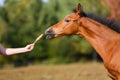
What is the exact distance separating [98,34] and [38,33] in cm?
3353

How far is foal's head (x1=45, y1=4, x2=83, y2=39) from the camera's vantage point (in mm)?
8914

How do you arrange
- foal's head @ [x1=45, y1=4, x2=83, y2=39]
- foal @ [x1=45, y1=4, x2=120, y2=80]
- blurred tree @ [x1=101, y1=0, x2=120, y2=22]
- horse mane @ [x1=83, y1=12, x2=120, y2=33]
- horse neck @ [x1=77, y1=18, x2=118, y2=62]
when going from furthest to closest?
blurred tree @ [x1=101, y1=0, x2=120, y2=22]
foal's head @ [x1=45, y1=4, x2=83, y2=39]
horse mane @ [x1=83, y1=12, x2=120, y2=33]
horse neck @ [x1=77, y1=18, x2=118, y2=62]
foal @ [x1=45, y1=4, x2=120, y2=80]

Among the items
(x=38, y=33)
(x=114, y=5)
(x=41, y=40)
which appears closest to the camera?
(x=114, y=5)

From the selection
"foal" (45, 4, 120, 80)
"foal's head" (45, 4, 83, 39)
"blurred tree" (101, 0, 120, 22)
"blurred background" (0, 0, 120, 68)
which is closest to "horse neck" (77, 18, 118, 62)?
"foal" (45, 4, 120, 80)

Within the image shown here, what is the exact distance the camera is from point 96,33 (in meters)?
8.84

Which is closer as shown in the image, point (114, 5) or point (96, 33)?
point (96, 33)

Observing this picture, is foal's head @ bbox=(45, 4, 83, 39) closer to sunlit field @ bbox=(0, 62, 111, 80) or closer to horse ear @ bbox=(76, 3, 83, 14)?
horse ear @ bbox=(76, 3, 83, 14)

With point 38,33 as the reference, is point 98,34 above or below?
above

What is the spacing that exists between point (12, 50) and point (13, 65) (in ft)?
111

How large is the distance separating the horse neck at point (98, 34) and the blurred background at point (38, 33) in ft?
104

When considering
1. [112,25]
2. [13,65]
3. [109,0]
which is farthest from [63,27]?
[13,65]

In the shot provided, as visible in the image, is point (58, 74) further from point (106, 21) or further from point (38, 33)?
point (38, 33)

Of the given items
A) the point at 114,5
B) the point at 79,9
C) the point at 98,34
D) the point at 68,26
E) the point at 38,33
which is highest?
the point at 79,9

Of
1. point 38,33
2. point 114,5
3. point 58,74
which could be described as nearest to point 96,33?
point 58,74
